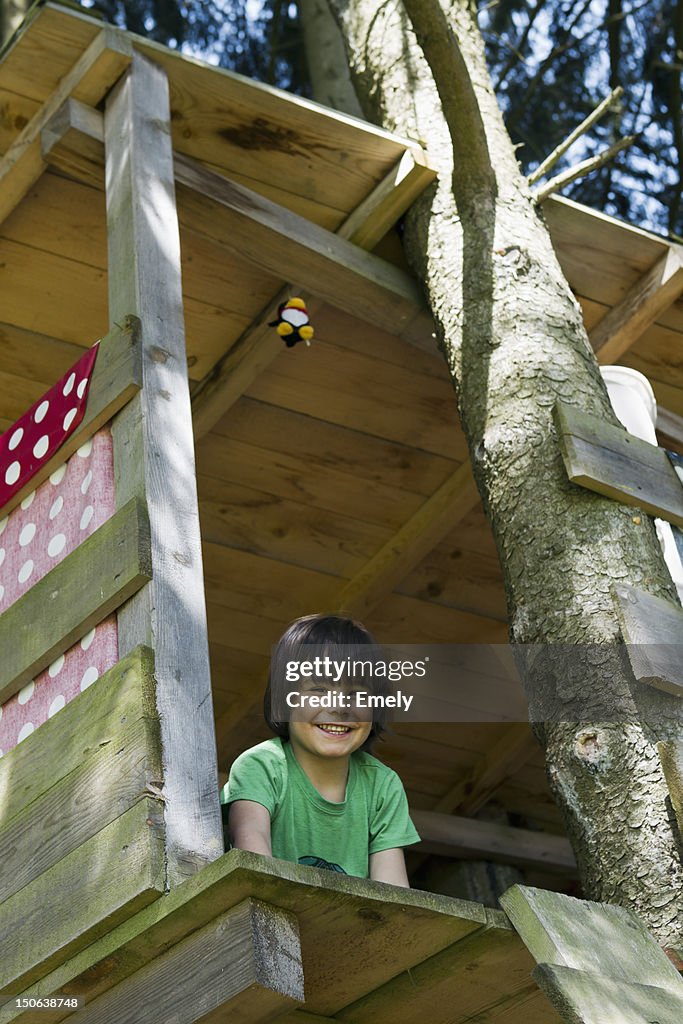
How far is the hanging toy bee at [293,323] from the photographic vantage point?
387cm

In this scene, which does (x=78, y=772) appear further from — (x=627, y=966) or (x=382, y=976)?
(x=627, y=966)

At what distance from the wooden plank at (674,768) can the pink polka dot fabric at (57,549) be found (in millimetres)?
1037

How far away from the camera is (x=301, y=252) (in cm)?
385

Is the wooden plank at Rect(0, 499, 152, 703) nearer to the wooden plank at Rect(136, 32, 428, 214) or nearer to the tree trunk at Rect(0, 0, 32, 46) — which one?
the wooden plank at Rect(136, 32, 428, 214)

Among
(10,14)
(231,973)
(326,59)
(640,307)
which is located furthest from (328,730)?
(10,14)

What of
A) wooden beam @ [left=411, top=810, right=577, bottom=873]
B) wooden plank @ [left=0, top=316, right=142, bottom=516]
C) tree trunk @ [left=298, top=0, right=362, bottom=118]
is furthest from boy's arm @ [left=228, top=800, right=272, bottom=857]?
tree trunk @ [left=298, top=0, right=362, bottom=118]

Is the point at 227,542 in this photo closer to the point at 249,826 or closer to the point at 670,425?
the point at 670,425

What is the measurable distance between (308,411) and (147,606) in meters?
1.99

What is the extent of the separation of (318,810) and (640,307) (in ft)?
6.82

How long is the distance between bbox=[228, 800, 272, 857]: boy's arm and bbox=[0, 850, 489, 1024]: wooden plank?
383 mm

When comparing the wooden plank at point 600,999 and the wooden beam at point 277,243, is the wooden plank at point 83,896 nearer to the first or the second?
the wooden plank at point 600,999

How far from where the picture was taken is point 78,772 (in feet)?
8.21

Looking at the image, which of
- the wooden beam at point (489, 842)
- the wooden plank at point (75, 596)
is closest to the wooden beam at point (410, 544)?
the wooden beam at point (489, 842)

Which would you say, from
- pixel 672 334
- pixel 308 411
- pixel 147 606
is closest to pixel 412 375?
pixel 308 411
